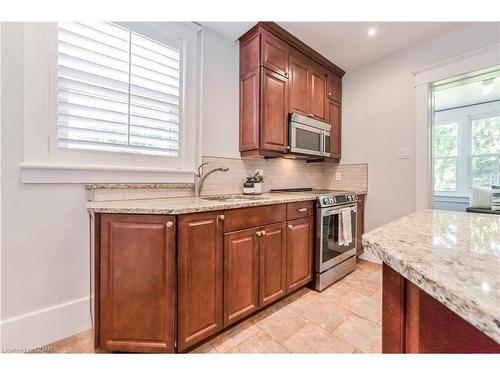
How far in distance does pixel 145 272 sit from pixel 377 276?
240 cm

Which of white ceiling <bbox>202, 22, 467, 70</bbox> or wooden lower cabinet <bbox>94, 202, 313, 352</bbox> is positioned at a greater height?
white ceiling <bbox>202, 22, 467, 70</bbox>

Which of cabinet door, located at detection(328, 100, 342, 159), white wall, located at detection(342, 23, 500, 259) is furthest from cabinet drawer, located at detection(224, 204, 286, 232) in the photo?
white wall, located at detection(342, 23, 500, 259)

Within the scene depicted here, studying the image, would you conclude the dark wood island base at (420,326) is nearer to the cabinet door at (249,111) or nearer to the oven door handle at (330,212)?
the oven door handle at (330,212)

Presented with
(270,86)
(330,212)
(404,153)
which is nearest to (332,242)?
(330,212)

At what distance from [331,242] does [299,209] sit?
602 millimetres

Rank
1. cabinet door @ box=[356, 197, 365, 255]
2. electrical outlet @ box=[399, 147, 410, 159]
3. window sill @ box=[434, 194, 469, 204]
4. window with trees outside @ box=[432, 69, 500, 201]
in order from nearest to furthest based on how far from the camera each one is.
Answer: electrical outlet @ box=[399, 147, 410, 159]
cabinet door @ box=[356, 197, 365, 255]
window with trees outside @ box=[432, 69, 500, 201]
window sill @ box=[434, 194, 469, 204]

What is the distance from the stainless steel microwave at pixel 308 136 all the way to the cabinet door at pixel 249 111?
16.8 inches

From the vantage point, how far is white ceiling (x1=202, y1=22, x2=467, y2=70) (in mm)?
2150

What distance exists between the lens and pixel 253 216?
1638 mm

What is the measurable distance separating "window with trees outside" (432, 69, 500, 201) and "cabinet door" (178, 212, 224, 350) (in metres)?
4.71

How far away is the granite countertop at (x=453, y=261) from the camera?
32cm

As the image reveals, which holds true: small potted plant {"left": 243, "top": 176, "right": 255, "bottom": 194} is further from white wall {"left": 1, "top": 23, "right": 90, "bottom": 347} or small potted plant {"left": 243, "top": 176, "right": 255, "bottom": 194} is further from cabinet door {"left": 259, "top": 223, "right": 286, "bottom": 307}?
white wall {"left": 1, "top": 23, "right": 90, "bottom": 347}

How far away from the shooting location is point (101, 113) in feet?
5.32
